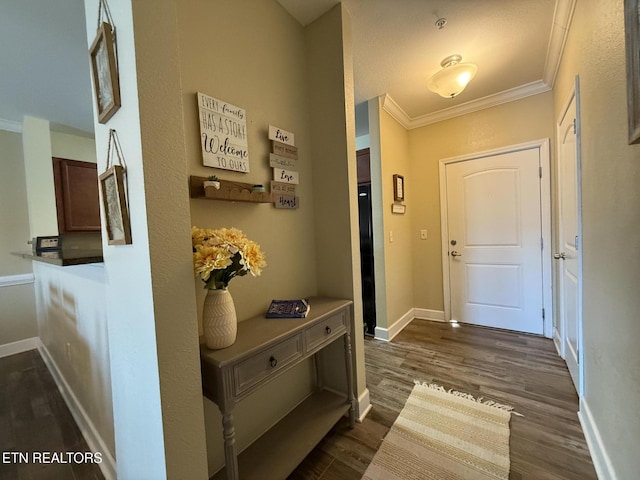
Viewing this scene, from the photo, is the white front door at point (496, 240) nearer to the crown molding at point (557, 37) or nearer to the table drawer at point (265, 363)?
the crown molding at point (557, 37)

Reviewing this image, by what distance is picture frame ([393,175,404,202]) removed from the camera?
2791mm

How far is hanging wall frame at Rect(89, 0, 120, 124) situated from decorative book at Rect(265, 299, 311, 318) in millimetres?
1042

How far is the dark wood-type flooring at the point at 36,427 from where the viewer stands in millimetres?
1273

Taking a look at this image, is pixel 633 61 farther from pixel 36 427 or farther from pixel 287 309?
pixel 36 427

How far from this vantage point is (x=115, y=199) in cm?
80

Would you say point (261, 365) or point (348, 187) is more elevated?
point (348, 187)

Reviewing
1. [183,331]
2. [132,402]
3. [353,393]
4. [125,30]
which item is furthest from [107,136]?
[353,393]

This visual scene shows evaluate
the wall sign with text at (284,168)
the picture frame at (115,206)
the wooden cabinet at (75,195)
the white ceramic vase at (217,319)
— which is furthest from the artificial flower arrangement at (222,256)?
the wooden cabinet at (75,195)

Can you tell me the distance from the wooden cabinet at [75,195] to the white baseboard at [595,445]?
4.49m

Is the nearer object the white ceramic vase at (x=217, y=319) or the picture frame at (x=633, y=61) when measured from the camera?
the picture frame at (x=633, y=61)

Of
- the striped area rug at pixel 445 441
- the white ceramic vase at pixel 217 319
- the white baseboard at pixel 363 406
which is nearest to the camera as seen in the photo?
the white ceramic vase at pixel 217 319

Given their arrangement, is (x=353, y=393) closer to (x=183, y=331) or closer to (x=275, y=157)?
(x=183, y=331)

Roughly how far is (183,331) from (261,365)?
0.38 m

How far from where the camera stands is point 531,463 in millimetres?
1229
